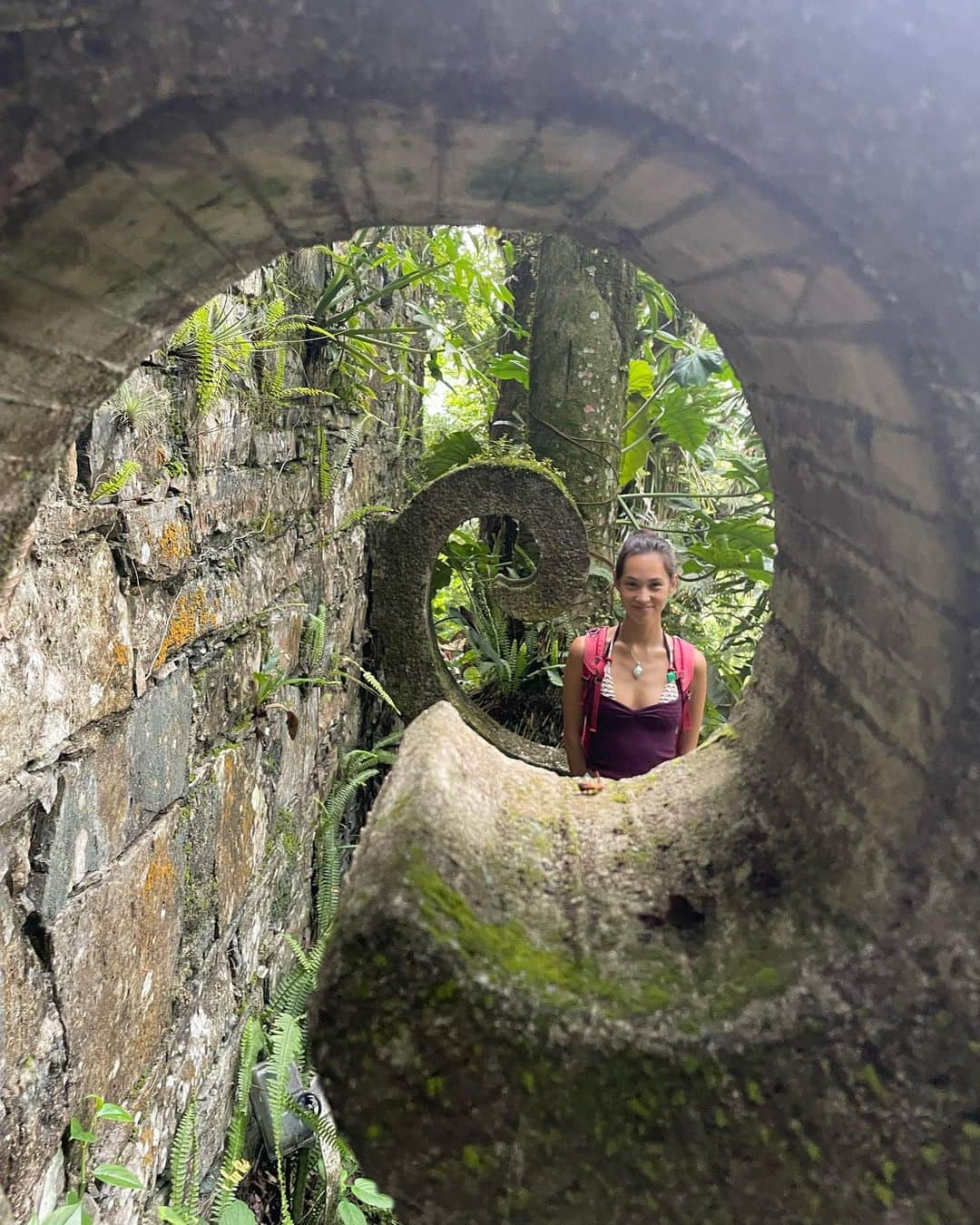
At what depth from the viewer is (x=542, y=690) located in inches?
148

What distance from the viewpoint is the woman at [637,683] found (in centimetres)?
235

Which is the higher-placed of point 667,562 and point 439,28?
point 439,28

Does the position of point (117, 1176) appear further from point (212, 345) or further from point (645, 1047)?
point (212, 345)

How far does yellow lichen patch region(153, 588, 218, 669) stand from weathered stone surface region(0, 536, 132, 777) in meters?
0.14

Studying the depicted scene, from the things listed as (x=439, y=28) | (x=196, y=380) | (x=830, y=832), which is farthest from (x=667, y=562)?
(x=439, y=28)

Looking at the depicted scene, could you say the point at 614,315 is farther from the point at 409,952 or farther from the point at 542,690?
the point at 409,952

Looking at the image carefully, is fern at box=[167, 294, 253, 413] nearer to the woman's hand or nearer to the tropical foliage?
the woman's hand

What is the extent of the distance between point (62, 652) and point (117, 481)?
26 cm

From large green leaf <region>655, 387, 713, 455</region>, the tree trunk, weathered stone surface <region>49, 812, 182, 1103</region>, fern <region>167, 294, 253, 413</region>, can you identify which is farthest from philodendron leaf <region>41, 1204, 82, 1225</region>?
large green leaf <region>655, 387, 713, 455</region>

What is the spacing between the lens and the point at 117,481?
1.12 m

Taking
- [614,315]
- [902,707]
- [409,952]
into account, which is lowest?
[409,952]

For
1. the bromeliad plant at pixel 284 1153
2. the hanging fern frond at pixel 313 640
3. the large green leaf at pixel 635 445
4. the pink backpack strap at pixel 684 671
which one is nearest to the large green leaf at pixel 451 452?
the large green leaf at pixel 635 445

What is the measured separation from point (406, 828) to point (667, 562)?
1829mm

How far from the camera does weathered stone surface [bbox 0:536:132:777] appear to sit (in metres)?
0.92
